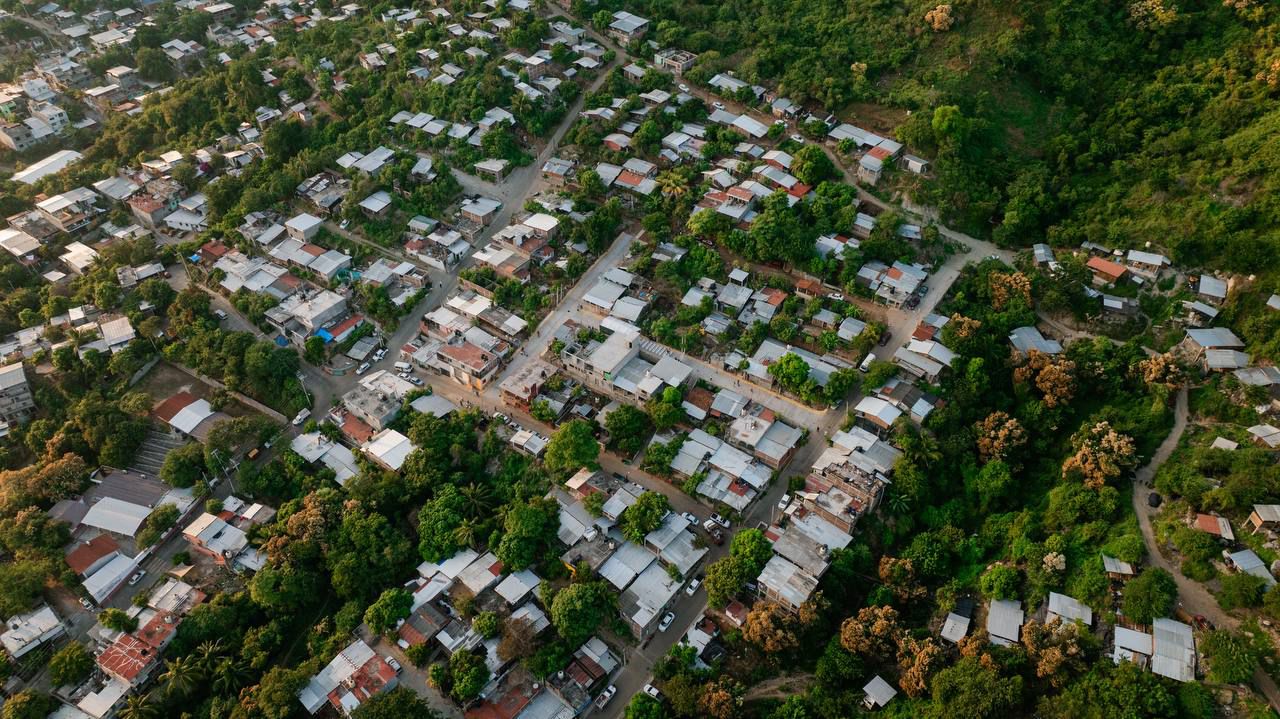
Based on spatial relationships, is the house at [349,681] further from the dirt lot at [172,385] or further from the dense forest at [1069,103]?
the dense forest at [1069,103]

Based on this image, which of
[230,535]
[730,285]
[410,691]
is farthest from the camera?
[730,285]

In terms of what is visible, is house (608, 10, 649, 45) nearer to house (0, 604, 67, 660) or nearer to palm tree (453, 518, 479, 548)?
palm tree (453, 518, 479, 548)

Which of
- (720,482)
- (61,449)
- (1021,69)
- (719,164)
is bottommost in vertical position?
(61,449)

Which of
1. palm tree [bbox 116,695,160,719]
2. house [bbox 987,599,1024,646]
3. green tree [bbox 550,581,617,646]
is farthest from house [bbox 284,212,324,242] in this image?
house [bbox 987,599,1024,646]

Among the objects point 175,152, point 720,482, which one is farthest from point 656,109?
point 175,152

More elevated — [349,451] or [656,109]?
[656,109]

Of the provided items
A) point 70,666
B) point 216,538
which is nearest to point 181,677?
point 70,666

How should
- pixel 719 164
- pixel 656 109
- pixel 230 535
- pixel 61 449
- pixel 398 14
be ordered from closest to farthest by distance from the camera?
1. pixel 230 535
2. pixel 61 449
3. pixel 719 164
4. pixel 656 109
5. pixel 398 14

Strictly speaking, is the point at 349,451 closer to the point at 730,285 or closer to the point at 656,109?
the point at 730,285
